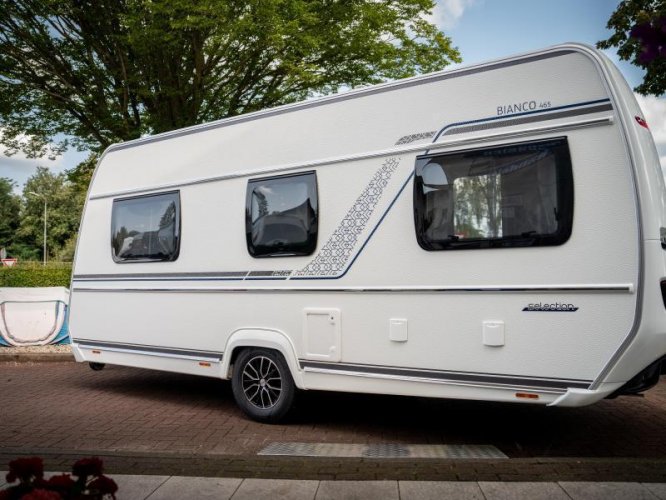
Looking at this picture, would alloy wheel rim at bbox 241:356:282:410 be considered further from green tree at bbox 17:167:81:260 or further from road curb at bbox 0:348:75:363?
green tree at bbox 17:167:81:260

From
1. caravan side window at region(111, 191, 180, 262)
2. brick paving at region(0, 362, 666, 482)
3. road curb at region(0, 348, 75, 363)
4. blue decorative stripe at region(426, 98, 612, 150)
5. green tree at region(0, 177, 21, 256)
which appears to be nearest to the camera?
brick paving at region(0, 362, 666, 482)

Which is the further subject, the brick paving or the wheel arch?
the wheel arch

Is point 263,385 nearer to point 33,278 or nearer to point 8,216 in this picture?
point 33,278

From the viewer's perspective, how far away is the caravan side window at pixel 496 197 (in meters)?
5.01

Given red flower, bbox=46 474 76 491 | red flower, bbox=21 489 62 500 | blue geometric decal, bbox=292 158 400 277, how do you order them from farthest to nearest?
blue geometric decal, bbox=292 158 400 277 → red flower, bbox=46 474 76 491 → red flower, bbox=21 489 62 500

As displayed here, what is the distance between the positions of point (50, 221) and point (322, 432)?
248 ft

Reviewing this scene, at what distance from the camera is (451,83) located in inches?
223

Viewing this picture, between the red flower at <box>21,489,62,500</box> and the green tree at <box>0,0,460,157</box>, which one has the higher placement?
the green tree at <box>0,0,460,157</box>

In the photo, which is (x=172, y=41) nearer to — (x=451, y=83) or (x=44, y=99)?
(x=44, y=99)

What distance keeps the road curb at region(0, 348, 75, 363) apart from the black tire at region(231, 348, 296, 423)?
5.51m

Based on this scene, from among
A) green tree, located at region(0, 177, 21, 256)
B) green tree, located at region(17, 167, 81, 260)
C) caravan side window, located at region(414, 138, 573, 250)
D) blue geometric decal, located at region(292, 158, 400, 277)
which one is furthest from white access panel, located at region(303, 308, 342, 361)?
green tree, located at region(0, 177, 21, 256)

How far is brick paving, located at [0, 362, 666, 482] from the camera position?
4688 mm

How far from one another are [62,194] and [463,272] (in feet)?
258

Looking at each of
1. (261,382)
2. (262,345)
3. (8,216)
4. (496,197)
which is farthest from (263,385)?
(8,216)
